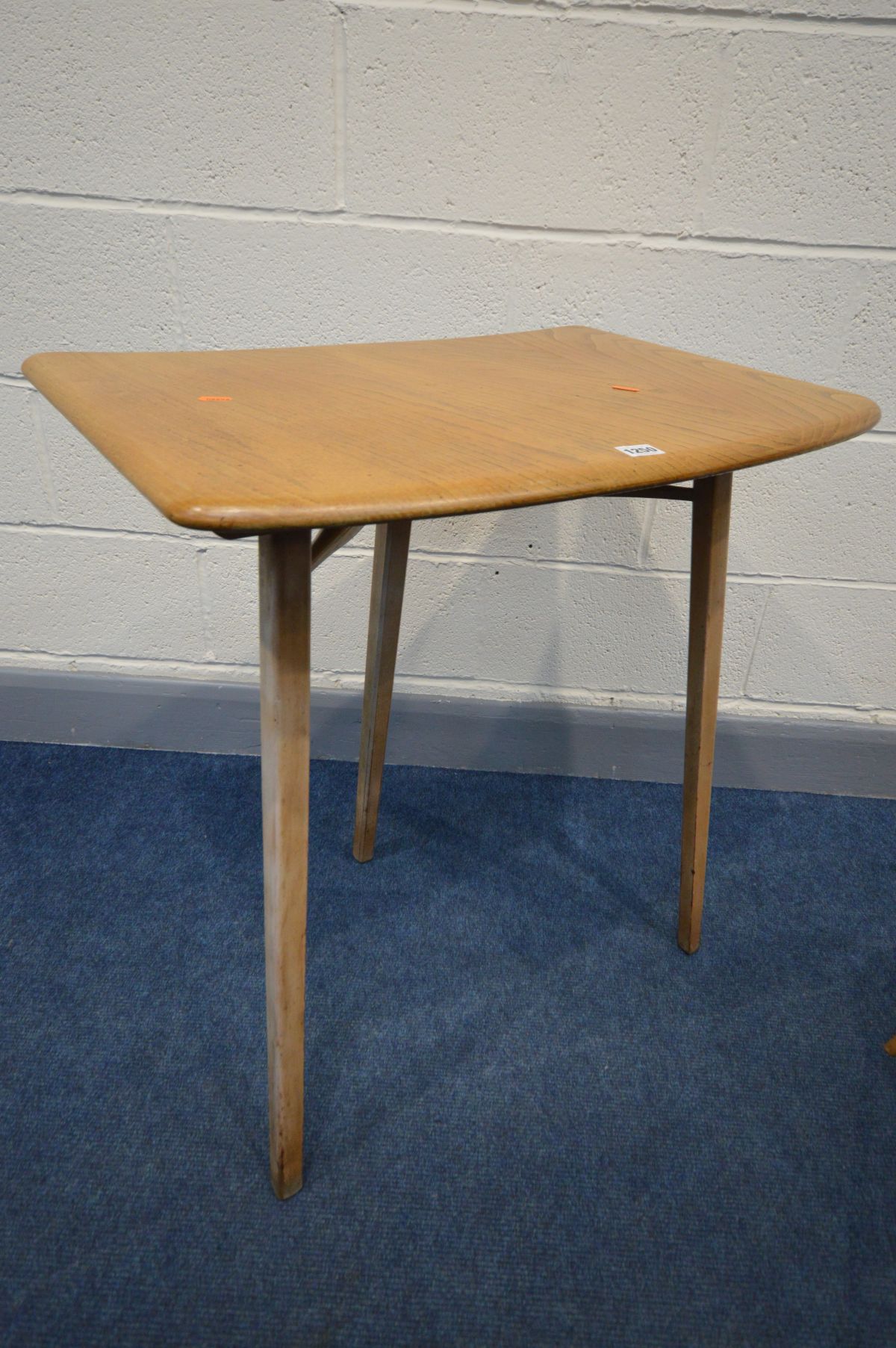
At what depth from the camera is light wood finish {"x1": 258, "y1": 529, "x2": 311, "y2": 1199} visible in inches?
19.8

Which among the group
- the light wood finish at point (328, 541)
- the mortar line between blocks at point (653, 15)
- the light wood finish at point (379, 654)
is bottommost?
the light wood finish at point (379, 654)

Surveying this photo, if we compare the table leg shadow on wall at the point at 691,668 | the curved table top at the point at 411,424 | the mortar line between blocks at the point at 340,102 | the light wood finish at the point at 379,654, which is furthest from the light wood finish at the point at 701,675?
the mortar line between blocks at the point at 340,102

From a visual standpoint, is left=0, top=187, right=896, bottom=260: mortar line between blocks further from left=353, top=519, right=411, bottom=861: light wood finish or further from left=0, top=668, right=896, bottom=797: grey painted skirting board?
left=0, top=668, right=896, bottom=797: grey painted skirting board

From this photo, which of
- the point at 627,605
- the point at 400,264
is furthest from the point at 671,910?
the point at 400,264

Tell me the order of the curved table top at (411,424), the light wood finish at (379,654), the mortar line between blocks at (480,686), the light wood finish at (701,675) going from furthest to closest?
the mortar line between blocks at (480,686) < the light wood finish at (379,654) < the light wood finish at (701,675) < the curved table top at (411,424)

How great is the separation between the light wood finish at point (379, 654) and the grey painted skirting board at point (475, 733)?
252 millimetres

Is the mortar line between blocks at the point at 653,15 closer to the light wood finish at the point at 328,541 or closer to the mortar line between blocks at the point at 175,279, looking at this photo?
the mortar line between blocks at the point at 175,279

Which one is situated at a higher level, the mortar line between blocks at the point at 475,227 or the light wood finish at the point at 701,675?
the mortar line between blocks at the point at 475,227

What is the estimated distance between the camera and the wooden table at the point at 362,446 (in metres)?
0.41

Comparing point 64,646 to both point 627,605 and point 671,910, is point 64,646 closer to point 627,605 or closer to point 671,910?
point 627,605

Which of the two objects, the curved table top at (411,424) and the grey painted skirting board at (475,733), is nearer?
the curved table top at (411,424)

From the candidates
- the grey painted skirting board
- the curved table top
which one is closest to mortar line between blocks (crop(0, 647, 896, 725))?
the grey painted skirting board

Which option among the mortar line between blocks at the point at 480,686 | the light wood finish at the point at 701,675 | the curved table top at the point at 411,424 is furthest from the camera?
the mortar line between blocks at the point at 480,686

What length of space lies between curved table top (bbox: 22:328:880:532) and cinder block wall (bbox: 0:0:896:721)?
11.4 inches
